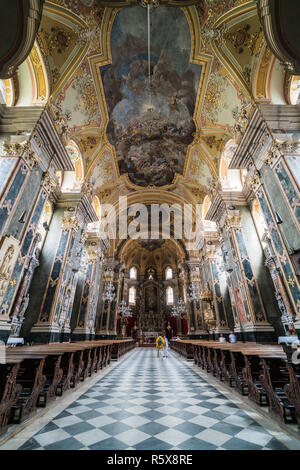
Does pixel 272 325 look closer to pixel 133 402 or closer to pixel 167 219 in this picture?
pixel 133 402

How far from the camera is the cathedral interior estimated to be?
9.89ft

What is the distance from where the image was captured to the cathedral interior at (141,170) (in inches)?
119

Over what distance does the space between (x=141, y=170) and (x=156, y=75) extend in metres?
6.20

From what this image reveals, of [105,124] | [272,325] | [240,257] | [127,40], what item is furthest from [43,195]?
[272,325]

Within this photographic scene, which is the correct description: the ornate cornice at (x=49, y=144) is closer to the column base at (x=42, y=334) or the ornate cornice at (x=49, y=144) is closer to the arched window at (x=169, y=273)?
the column base at (x=42, y=334)

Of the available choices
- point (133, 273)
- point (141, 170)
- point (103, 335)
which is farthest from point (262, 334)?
point (133, 273)

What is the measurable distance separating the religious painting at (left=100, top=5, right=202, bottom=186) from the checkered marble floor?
11.3 m

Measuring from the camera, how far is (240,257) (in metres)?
9.40

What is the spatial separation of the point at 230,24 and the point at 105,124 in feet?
21.1

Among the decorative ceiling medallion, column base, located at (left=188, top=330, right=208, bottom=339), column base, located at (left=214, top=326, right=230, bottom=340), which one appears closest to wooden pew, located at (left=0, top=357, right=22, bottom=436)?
the decorative ceiling medallion

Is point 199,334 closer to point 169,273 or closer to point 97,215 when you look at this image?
point 97,215

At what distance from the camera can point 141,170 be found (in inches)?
609

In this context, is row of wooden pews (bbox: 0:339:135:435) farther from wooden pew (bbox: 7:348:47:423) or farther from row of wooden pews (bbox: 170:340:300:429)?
row of wooden pews (bbox: 170:340:300:429)

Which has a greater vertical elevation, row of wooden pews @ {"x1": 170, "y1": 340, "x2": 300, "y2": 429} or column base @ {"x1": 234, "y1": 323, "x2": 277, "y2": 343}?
column base @ {"x1": 234, "y1": 323, "x2": 277, "y2": 343}
